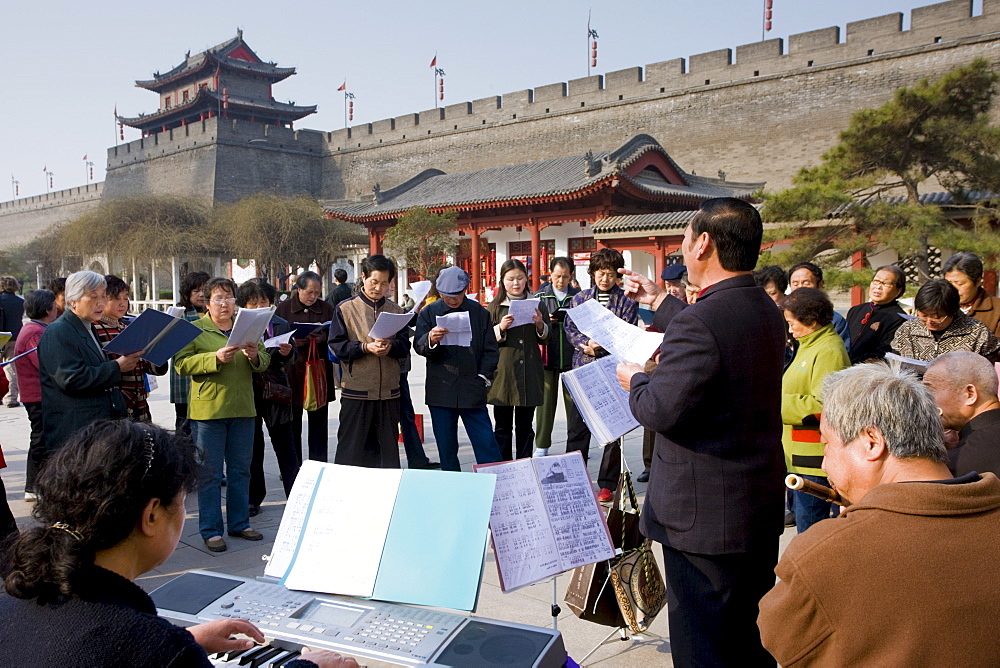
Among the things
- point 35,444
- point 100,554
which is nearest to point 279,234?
point 35,444

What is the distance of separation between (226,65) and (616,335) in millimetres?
42020

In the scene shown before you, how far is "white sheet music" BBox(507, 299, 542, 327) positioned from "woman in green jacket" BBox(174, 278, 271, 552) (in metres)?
1.55

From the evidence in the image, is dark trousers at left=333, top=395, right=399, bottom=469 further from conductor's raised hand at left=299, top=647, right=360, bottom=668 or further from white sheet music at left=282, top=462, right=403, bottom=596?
conductor's raised hand at left=299, top=647, right=360, bottom=668

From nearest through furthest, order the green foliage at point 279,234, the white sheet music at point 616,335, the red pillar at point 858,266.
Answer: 1. the white sheet music at point 616,335
2. the red pillar at point 858,266
3. the green foliage at point 279,234

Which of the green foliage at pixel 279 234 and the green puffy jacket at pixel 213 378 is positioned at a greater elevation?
the green foliage at pixel 279 234

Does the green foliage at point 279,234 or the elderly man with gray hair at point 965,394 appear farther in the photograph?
the green foliage at point 279,234

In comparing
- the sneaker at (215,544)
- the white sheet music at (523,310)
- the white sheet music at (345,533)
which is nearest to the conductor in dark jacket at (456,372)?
the white sheet music at (523,310)

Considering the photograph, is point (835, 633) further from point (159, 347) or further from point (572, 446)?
point (572, 446)

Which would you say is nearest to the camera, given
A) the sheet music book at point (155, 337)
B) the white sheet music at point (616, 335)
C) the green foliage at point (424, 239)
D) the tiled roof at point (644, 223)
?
the white sheet music at point (616, 335)

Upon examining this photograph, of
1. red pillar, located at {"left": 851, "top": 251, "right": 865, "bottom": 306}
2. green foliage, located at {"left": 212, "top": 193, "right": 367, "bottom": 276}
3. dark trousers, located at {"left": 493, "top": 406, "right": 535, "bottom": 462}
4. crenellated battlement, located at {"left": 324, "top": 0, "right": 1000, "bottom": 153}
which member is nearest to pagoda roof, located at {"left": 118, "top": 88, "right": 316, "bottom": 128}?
crenellated battlement, located at {"left": 324, "top": 0, "right": 1000, "bottom": 153}

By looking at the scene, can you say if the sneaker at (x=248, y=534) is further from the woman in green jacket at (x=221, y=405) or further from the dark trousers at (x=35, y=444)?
the dark trousers at (x=35, y=444)

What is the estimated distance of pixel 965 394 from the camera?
2.36 metres

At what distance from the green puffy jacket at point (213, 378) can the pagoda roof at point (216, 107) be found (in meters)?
38.8

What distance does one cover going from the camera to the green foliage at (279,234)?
22.9 meters
